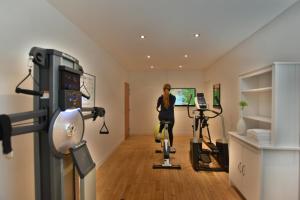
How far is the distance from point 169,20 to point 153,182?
2.55 meters

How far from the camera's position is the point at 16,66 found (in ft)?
5.91

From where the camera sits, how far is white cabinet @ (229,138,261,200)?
2344 millimetres

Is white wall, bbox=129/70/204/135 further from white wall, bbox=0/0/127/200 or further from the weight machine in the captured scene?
the weight machine

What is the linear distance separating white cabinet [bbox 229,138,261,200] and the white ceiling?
5.63 ft

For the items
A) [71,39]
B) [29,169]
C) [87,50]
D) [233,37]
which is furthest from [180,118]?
[29,169]

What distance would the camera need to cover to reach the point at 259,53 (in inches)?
128

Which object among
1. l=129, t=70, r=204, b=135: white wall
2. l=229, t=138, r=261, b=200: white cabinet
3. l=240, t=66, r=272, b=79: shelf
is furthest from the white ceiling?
l=129, t=70, r=204, b=135: white wall

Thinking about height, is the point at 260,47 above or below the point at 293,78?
above

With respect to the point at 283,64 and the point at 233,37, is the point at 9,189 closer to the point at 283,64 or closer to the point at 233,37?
the point at 283,64

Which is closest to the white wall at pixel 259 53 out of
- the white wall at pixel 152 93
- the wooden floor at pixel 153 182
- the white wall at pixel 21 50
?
the wooden floor at pixel 153 182

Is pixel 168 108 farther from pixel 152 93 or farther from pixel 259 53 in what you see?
pixel 152 93

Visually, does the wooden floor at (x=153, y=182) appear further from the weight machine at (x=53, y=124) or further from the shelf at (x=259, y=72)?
the shelf at (x=259, y=72)

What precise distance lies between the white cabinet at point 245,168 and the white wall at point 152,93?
4.50 metres

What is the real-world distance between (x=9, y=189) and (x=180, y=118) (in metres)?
6.44
